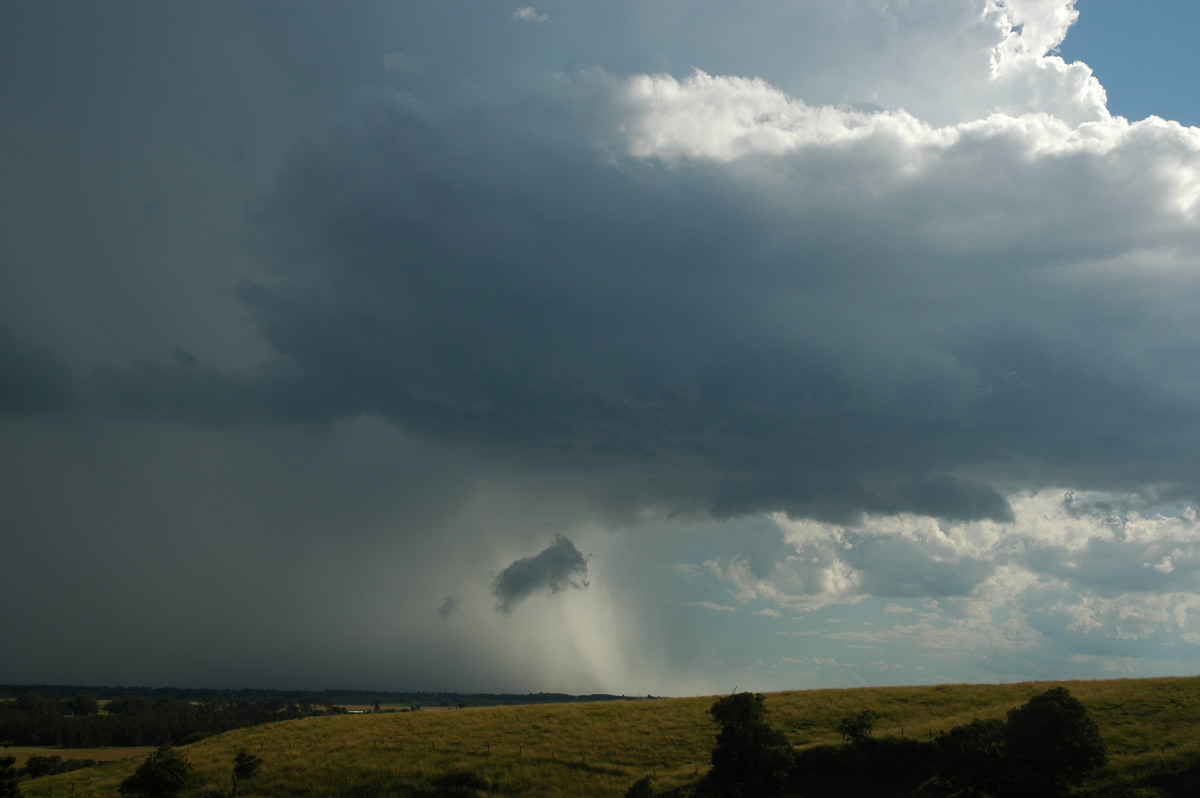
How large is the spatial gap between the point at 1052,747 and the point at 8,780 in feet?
281

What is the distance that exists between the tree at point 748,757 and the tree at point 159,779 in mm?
46524

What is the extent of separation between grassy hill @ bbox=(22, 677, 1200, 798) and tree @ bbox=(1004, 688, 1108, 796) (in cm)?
385

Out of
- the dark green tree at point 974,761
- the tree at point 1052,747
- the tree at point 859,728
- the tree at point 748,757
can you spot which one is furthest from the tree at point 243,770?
the tree at point 1052,747

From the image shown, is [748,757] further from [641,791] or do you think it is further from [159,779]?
[159,779]

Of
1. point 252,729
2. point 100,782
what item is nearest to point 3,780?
point 100,782

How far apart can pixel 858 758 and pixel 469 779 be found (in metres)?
33.3

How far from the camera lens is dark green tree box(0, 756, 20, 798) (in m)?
69.6

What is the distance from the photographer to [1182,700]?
69.1 meters

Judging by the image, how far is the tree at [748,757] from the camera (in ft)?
189

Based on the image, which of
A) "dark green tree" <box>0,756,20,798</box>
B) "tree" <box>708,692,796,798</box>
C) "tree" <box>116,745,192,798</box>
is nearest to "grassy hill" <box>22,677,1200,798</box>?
"tree" <box>708,692,796,798</box>

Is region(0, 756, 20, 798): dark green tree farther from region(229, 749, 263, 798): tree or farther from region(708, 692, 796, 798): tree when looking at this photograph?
region(708, 692, 796, 798): tree

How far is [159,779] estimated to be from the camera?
222 ft

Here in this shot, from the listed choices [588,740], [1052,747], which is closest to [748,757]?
[1052,747]

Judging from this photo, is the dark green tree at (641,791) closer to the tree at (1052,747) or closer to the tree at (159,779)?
the tree at (1052,747)
